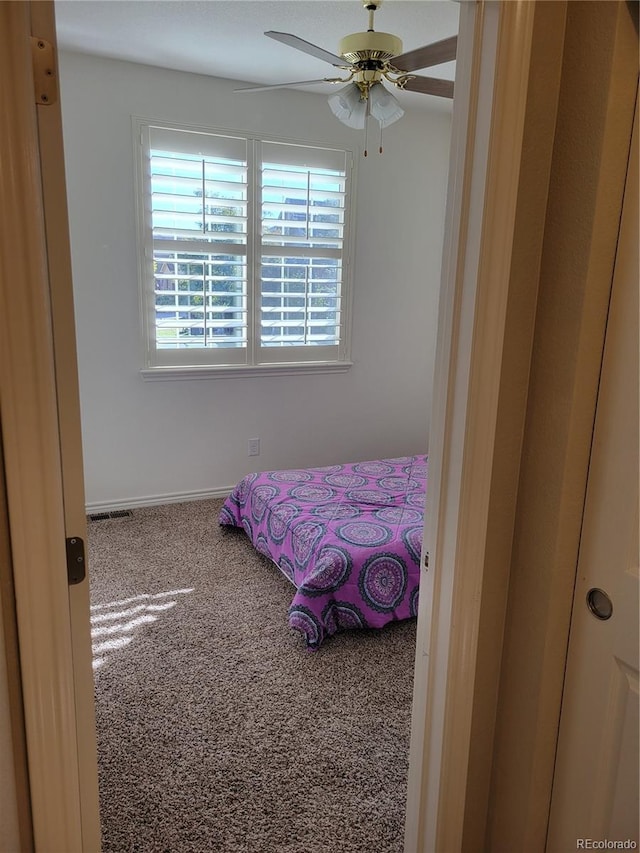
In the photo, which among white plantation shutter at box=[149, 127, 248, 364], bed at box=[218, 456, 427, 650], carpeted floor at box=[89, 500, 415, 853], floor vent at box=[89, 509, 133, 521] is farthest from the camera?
floor vent at box=[89, 509, 133, 521]

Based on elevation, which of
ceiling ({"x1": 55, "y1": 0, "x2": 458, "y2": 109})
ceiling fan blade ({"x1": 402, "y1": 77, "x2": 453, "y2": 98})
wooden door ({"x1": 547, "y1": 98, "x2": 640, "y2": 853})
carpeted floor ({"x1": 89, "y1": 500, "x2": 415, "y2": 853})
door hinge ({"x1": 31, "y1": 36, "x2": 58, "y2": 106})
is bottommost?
carpeted floor ({"x1": 89, "y1": 500, "x2": 415, "y2": 853})

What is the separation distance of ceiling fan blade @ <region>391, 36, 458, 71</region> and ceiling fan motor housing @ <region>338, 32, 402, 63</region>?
0.16 ft

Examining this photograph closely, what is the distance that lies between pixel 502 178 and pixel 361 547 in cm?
185

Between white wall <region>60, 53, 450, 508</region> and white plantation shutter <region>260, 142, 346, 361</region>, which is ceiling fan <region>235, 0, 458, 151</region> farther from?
white wall <region>60, 53, 450, 508</region>

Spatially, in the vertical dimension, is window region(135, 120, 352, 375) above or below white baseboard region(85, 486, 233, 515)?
above

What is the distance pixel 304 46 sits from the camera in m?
2.41

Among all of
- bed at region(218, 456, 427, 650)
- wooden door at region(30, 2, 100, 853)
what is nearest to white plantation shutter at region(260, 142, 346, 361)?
bed at region(218, 456, 427, 650)

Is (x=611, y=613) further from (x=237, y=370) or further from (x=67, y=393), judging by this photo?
(x=237, y=370)

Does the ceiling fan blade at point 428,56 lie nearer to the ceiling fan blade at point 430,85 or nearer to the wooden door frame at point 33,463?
the ceiling fan blade at point 430,85

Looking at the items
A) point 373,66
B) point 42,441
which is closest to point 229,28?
point 373,66

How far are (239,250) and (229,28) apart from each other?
1.28 m

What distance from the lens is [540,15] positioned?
109cm

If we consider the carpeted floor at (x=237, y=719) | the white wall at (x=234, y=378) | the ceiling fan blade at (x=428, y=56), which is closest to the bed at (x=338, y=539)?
the carpeted floor at (x=237, y=719)

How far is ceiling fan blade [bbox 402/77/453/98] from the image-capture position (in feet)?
8.68
